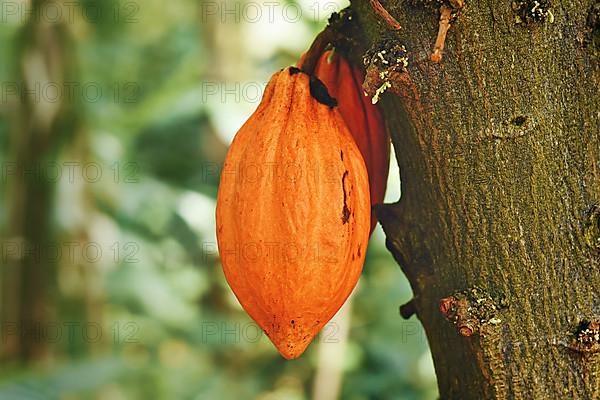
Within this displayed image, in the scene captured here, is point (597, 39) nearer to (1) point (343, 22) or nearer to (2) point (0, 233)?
(1) point (343, 22)

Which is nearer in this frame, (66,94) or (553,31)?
(553,31)

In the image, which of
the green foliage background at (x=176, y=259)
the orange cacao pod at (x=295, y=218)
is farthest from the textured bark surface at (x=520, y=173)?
the green foliage background at (x=176, y=259)

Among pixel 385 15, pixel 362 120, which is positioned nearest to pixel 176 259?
pixel 362 120

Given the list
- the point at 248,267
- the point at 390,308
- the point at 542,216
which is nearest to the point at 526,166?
the point at 542,216

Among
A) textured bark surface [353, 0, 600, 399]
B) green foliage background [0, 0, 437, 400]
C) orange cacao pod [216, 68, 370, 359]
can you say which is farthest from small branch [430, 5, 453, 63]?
green foliage background [0, 0, 437, 400]

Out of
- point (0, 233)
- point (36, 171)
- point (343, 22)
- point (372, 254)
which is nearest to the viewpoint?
point (343, 22)

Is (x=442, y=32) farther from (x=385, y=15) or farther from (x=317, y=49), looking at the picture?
(x=317, y=49)

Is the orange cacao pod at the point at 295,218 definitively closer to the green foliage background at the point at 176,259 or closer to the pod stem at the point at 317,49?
the pod stem at the point at 317,49
